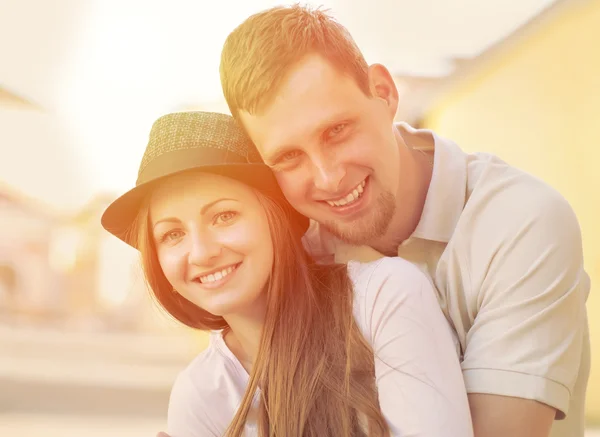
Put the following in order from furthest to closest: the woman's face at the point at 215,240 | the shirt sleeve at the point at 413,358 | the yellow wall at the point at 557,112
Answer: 1. the yellow wall at the point at 557,112
2. the woman's face at the point at 215,240
3. the shirt sleeve at the point at 413,358

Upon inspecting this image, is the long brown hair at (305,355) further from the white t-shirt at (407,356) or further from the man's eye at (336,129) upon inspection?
the man's eye at (336,129)

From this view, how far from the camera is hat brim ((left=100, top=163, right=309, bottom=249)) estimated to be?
41.0 inches

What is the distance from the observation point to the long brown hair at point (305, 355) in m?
0.98

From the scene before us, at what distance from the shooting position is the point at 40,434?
9.80ft

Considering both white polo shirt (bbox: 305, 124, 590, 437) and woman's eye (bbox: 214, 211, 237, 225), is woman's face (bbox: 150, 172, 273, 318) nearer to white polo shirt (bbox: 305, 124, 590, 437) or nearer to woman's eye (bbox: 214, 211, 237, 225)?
woman's eye (bbox: 214, 211, 237, 225)

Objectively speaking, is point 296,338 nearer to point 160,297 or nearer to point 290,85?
point 160,297

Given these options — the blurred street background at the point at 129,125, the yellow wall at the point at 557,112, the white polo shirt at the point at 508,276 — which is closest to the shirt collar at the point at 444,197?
the white polo shirt at the point at 508,276

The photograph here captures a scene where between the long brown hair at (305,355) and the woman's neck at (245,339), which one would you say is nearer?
the long brown hair at (305,355)

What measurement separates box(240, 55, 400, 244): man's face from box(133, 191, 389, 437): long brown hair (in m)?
0.06

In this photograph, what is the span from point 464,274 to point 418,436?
0.28 meters

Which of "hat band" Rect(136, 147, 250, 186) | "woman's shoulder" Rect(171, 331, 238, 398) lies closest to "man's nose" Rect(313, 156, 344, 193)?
"hat band" Rect(136, 147, 250, 186)

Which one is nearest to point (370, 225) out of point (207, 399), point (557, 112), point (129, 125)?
point (207, 399)

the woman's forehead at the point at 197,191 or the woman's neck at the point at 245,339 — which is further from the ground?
the woman's forehead at the point at 197,191

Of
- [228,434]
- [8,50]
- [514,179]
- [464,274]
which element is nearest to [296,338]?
[228,434]
